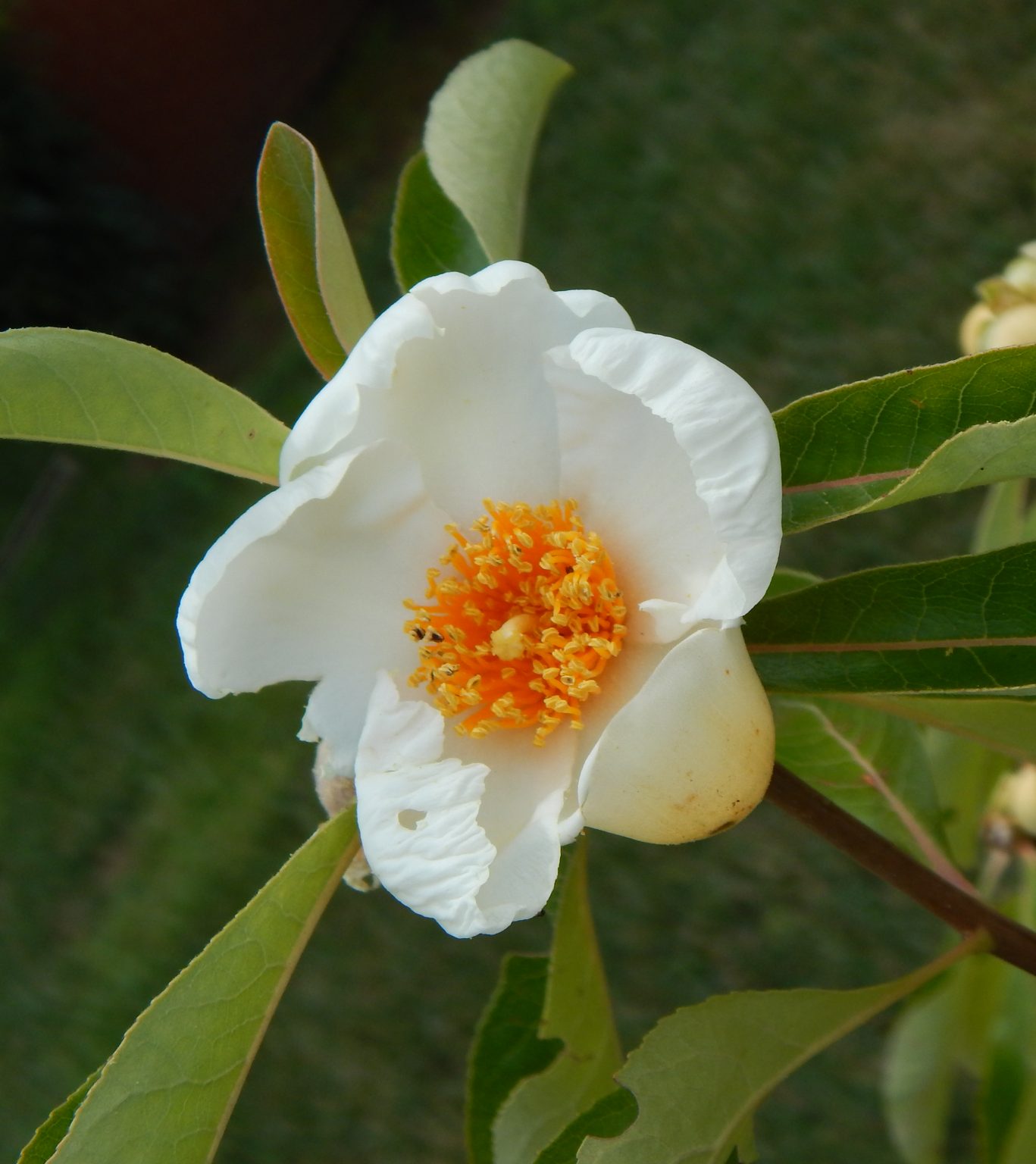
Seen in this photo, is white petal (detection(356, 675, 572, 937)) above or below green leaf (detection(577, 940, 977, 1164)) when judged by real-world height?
above

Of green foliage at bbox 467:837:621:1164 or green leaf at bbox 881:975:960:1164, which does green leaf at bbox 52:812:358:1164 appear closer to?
green foliage at bbox 467:837:621:1164

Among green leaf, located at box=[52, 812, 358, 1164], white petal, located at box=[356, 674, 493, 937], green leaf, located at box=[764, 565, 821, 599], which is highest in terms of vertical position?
white petal, located at box=[356, 674, 493, 937]

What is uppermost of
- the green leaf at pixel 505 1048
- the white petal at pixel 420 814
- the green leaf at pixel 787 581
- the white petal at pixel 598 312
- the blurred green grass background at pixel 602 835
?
the white petal at pixel 598 312

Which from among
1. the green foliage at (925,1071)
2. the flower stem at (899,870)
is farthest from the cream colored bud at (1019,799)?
the flower stem at (899,870)

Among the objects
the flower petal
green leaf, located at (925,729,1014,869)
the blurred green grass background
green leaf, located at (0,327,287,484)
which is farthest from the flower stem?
the blurred green grass background

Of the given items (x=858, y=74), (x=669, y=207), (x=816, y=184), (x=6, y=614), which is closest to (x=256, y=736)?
(x=6, y=614)

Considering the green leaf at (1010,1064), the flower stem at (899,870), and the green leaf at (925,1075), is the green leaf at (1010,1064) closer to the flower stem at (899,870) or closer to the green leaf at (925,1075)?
the green leaf at (925,1075)
